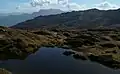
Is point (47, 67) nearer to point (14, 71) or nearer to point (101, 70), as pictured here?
point (14, 71)

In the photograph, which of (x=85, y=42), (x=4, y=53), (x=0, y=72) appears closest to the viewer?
(x=0, y=72)

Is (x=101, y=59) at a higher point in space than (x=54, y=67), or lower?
lower

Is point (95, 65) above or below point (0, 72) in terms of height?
below

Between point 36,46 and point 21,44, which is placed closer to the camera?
point 21,44

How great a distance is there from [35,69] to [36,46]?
48.7 metres

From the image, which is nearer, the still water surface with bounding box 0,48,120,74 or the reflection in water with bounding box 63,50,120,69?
the still water surface with bounding box 0,48,120,74

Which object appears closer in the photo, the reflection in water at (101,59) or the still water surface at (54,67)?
the still water surface at (54,67)

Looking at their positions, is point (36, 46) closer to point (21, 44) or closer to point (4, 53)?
point (21, 44)

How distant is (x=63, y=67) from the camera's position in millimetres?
81375

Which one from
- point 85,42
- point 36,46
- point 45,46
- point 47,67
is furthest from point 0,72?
point 85,42

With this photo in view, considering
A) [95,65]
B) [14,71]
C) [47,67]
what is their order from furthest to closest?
[95,65]
[47,67]
[14,71]

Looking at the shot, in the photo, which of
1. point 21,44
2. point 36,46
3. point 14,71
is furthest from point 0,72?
point 36,46

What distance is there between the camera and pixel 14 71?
73000 mm

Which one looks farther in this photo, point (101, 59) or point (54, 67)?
point (101, 59)
